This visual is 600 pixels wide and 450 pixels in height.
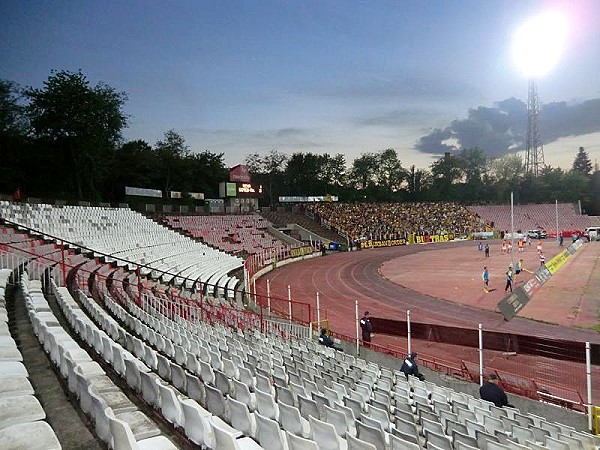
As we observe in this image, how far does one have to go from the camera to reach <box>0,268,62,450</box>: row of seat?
157 inches

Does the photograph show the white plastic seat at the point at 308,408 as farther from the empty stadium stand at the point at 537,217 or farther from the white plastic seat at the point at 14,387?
the empty stadium stand at the point at 537,217

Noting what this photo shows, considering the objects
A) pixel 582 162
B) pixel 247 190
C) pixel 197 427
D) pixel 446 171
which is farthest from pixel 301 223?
pixel 582 162

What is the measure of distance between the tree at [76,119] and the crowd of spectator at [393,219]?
33349mm

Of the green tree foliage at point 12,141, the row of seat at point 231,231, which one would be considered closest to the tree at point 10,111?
the green tree foliage at point 12,141

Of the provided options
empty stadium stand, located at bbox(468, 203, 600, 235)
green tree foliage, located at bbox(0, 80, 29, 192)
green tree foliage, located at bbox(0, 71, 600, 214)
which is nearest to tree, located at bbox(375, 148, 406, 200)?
green tree foliage, located at bbox(0, 71, 600, 214)

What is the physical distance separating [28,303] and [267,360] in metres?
6.03

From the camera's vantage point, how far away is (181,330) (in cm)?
1101

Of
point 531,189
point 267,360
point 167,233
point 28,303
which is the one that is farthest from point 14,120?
point 531,189

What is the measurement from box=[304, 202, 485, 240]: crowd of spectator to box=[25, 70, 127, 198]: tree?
33349mm

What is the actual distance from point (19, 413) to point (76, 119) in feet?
145

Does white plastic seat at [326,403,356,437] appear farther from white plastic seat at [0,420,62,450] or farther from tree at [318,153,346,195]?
tree at [318,153,346,195]

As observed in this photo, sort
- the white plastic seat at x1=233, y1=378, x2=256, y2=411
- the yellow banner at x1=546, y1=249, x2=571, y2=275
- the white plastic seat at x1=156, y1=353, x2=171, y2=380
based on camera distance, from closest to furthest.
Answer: the white plastic seat at x1=233, y1=378, x2=256, y2=411
the white plastic seat at x1=156, y1=353, x2=171, y2=380
the yellow banner at x1=546, y1=249, x2=571, y2=275

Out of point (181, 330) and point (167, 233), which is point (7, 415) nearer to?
point (181, 330)

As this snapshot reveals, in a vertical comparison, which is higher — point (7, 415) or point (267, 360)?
point (7, 415)
